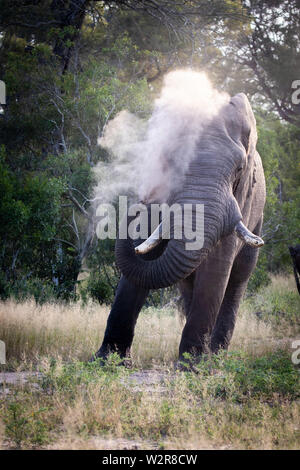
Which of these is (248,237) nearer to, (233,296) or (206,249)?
(206,249)

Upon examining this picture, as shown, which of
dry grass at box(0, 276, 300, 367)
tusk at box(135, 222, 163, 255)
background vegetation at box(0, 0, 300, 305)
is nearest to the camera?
tusk at box(135, 222, 163, 255)

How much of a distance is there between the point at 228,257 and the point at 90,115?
8011mm

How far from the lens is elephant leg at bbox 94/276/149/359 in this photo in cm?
727

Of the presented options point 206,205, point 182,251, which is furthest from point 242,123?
point 182,251

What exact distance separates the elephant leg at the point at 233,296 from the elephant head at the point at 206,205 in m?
1.99

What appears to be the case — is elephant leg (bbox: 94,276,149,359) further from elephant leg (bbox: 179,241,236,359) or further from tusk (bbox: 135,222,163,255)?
tusk (bbox: 135,222,163,255)

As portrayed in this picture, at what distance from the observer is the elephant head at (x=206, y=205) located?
6266 millimetres

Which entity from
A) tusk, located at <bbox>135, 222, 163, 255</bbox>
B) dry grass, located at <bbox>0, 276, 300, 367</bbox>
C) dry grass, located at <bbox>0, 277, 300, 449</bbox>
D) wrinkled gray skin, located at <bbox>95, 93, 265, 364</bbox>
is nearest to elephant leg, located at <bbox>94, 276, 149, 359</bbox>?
wrinkled gray skin, located at <bbox>95, 93, 265, 364</bbox>

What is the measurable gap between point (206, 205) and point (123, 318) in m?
1.79

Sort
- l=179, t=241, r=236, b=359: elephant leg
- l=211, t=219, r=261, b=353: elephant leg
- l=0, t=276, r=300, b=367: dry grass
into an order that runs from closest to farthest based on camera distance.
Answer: l=179, t=241, r=236, b=359: elephant leg
l=0, t=276, r=300, b=367: dry grass
l=211, t=219, r=261, b=353: elephant leg

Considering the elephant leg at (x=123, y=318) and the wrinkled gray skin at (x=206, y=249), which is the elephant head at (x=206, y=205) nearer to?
the wrinkled gray skin at (x=206, y=249)

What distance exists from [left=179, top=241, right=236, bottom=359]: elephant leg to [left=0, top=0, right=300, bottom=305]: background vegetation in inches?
177
